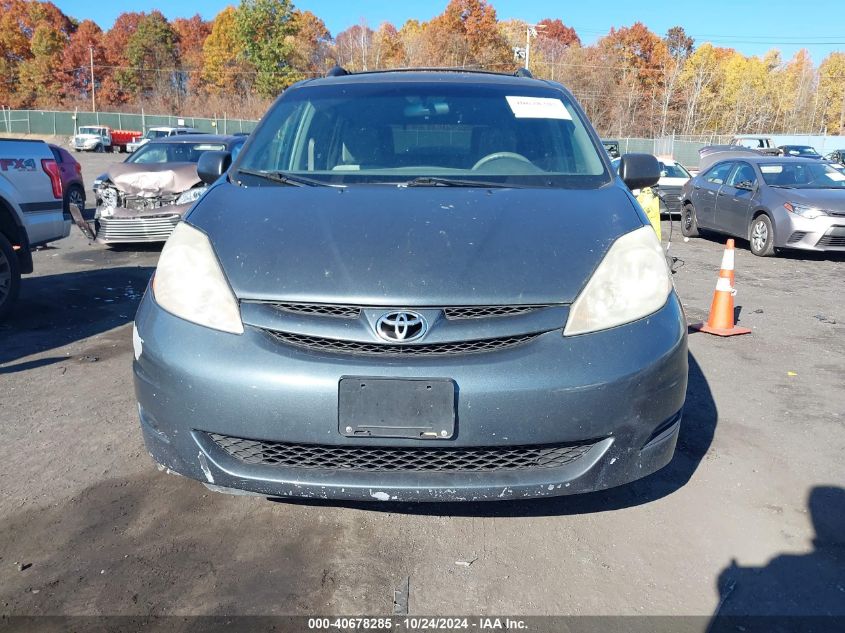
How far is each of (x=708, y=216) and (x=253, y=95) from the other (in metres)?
65.6

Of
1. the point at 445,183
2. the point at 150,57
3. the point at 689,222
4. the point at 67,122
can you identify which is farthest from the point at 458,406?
the point at 150,57

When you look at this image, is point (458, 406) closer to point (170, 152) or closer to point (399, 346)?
point (399, 346)

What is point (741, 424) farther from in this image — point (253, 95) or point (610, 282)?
point (253, 95)

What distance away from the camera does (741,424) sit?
4086 mm

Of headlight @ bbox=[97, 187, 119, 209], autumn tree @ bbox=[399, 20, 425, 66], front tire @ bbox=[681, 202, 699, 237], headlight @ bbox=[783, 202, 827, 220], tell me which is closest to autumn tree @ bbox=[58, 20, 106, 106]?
autumn tree @ bbox=[399, 20, 425, 66]

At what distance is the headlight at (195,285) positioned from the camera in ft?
8.07

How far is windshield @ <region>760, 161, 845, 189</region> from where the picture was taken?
11403mm

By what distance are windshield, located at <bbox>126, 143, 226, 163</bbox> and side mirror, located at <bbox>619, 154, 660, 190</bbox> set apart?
8.70 metres

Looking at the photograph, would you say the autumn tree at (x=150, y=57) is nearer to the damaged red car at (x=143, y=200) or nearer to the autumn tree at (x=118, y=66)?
the autumn tree at (x=118, y=66)

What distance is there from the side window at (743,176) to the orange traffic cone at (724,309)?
667 cm

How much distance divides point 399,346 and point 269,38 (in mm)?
71724

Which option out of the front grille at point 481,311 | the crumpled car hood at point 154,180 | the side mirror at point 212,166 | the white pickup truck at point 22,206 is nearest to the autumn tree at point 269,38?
the crumpled car hood at point 154,180

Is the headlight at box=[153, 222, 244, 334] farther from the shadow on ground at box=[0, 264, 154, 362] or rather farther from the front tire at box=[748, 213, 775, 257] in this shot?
the front tire at box=[748, 213, 775, 257]

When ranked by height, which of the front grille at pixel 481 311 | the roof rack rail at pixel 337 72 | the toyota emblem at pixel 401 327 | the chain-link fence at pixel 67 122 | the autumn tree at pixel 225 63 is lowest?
the toyota emblem at pixel 401 327
